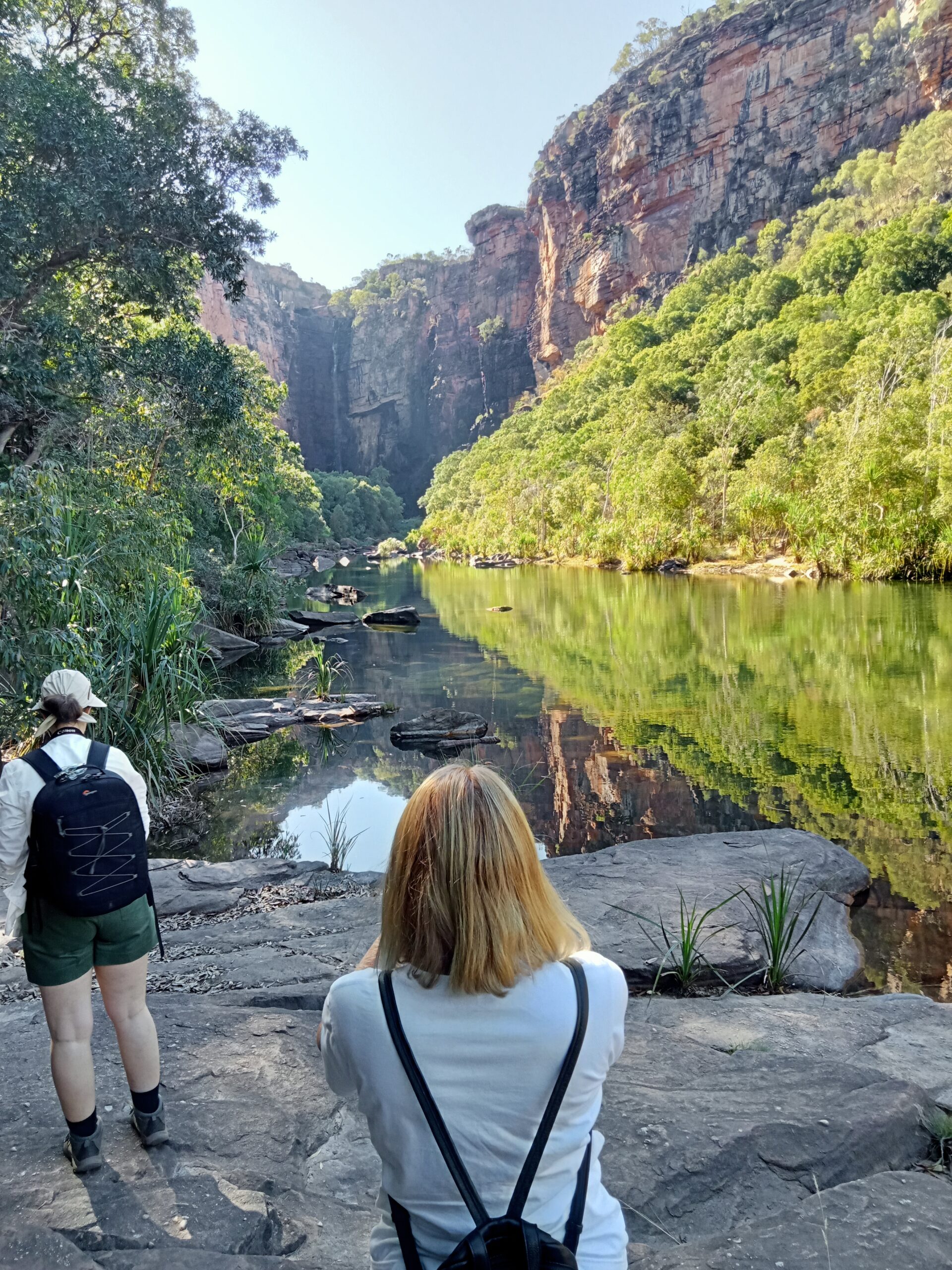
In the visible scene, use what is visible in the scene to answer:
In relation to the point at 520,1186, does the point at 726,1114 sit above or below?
below

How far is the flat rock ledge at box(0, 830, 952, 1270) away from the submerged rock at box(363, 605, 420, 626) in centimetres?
Answer: 1800

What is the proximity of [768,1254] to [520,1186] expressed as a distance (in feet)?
2.96

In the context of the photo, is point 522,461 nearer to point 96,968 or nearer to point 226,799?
point 226,799

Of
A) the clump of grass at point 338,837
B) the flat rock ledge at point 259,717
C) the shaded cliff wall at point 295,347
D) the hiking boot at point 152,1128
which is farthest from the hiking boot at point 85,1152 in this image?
the shaded cliff wall at point 295,347

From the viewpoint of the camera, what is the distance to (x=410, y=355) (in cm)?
11044

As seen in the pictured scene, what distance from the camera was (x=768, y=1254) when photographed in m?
1.68

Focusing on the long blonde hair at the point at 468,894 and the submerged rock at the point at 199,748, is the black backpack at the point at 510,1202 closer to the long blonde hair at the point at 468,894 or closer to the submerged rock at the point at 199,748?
the long blonde hair at the point at 468,894

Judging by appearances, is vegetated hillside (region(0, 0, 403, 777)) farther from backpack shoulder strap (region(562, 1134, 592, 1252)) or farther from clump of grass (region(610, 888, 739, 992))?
backpack shoulder strap (region(562, 1134, 592, 1252))

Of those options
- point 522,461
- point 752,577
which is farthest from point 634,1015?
point 522,461

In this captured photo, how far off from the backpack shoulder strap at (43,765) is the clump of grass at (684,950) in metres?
2.52

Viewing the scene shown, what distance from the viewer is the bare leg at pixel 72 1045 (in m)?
2.30

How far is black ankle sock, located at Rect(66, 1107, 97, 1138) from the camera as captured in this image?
229 cm

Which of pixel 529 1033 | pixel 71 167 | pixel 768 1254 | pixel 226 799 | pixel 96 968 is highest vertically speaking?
pixel 71 167

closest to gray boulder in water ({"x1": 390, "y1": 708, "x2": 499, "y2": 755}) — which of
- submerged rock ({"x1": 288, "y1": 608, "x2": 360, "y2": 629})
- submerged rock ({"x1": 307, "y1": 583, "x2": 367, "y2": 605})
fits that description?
submerged rock ({"x1": 288, "y1": 608, "x2": 360, "y2": 629})
